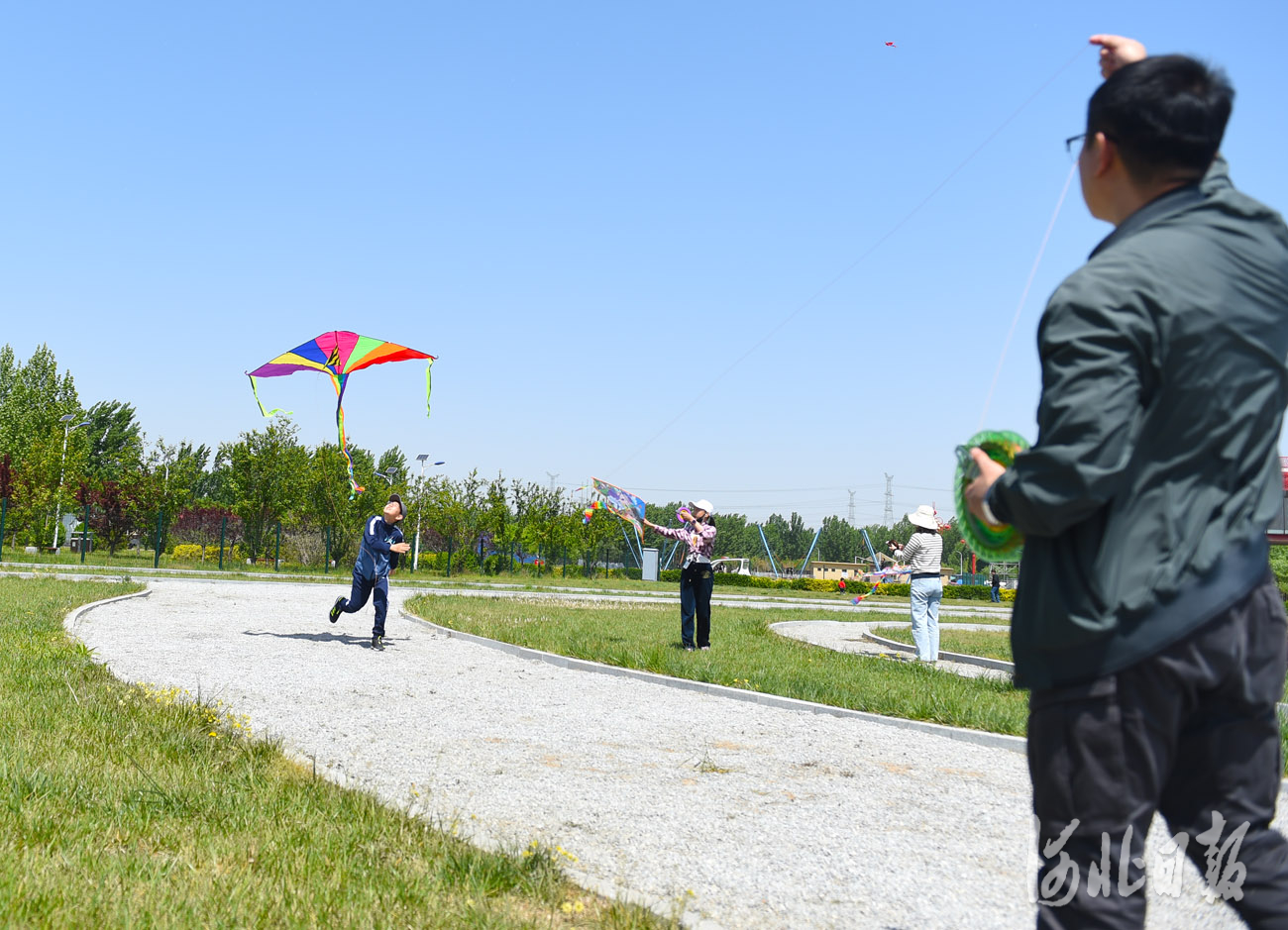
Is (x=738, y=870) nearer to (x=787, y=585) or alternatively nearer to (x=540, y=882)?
(x=540, y=882)

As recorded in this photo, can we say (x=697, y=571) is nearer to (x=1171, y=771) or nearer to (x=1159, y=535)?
(x=1171, y=771)

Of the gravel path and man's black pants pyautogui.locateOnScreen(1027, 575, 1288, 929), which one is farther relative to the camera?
the gravel path

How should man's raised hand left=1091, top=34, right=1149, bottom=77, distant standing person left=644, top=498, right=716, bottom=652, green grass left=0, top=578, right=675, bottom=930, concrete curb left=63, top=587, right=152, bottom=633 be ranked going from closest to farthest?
man's raised hand left=1091, top=34, right=1149, bottom=77, green grass left=0, top=578, right=675, bottom=930, concrete curb left=63, top=587, right=152, bottom=633, distant standing person left=644, top=498, right=716, bottom=652

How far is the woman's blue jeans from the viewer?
41.4 feet

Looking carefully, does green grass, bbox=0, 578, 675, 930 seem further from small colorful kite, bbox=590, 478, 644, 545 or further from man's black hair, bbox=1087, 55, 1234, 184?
small colorful kite, bbox=590, 478, 644, 545

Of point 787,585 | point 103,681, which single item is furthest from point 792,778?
point 787,585

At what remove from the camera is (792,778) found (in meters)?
5.88

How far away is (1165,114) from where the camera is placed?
2.21 m

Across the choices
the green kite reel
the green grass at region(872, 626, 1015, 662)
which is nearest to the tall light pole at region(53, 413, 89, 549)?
the green grass at region(872, 626, 1015, 662)

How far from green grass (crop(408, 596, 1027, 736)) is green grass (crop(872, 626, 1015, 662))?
3.32 ft

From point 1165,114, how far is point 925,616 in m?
11.0

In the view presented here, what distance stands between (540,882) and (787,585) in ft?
153

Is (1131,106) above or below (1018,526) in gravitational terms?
above

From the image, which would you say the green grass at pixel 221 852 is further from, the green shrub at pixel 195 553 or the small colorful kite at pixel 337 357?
the green shrub at pixel 195 553
